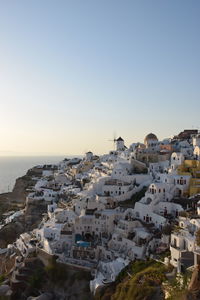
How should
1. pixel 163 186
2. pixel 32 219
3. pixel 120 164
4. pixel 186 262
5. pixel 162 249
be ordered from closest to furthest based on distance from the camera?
pixel 186 262 → pixel 162 249 → pixel 163 186 → pixel 120 164 → pixel 32 219

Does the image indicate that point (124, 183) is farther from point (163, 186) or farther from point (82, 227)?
point (82, 227)

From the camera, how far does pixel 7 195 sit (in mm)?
62156

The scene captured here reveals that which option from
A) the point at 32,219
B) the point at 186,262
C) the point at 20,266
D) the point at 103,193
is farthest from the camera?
the point at 32,219

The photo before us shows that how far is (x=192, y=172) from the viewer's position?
34094mm

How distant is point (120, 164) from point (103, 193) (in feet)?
18.7

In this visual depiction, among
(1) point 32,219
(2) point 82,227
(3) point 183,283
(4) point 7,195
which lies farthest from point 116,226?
(4) point 7,195

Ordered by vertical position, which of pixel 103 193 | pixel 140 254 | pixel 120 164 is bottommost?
pixel 140 254

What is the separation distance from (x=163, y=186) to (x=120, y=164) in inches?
369

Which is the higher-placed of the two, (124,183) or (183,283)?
(124,183)

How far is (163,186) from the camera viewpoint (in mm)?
31047

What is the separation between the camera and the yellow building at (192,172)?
103ft

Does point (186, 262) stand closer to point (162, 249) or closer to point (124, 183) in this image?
point (162, 249)

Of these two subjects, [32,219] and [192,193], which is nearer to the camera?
[192,193]

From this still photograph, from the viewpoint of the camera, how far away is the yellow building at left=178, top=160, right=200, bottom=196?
1230 inches
